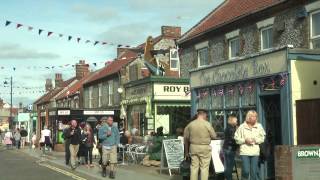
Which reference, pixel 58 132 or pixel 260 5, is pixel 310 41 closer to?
pixel 260 5

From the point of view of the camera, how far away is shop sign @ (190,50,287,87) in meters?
14.1

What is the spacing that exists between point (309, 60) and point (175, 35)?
29.4 m

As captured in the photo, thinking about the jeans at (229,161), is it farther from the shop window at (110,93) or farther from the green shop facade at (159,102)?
the shop window at (110,93)

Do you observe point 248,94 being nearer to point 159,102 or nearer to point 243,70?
point 243,70

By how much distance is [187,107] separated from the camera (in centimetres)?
2847

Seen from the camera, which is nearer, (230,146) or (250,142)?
(250,142)

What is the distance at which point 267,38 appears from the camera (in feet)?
70.7

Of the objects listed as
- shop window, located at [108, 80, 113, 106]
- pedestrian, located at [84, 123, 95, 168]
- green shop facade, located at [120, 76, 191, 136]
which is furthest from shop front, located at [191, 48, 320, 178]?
shop window, located at [108, 80, 113, 106]

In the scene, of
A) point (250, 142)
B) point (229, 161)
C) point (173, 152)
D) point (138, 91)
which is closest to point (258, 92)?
point (229, 161)

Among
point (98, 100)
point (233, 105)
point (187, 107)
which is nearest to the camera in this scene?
point (233, 105)

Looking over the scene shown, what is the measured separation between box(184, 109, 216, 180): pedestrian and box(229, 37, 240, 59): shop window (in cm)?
1111

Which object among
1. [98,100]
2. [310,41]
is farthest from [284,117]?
[98,100]

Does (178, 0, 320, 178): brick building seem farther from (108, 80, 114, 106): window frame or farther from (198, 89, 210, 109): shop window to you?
(108, 80, 114, 106): window frame

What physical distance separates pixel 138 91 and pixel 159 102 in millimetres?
2098
